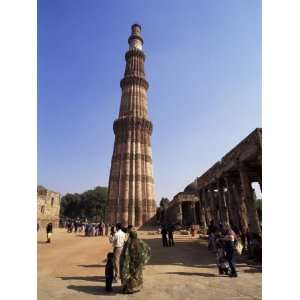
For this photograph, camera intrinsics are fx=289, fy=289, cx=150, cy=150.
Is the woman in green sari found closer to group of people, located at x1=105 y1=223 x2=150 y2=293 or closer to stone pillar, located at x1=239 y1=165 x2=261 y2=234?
group of people, located at x1=105 y1=223 x2=150 y2=293

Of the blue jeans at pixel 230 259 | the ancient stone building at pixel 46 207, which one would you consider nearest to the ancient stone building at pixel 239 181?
the blue jeans at pixel 230 259

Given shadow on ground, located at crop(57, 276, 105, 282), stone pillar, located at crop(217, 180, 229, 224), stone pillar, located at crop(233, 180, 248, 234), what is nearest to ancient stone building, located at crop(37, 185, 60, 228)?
stone pillar, located at crop(217, 180, 229, 224)

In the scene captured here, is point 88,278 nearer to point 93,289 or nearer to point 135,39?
point 93,289

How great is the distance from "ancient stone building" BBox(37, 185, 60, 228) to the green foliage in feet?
127

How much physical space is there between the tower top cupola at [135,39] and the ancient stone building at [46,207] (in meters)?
31.5

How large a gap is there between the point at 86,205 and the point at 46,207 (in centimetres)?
4400

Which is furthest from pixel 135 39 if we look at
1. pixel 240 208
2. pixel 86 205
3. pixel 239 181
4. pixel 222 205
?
pixel 86 205

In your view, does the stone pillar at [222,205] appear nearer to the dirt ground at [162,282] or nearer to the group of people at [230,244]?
the group of people at [230,244]

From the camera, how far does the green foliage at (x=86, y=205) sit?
8456 centimetres

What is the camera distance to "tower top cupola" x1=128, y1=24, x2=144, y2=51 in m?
56.5

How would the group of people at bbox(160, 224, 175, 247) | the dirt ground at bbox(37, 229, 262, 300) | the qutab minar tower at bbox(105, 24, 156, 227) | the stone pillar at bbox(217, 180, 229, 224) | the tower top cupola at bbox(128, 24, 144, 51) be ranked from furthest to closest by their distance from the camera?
the tower top cupola at bbox(128, 24, 144, 51)
the qutab minar tower at bbox(105, 24, 156, 227)
the stone pillar at bbox(217, 180, 229, 224)
the group of people at bbox(160, 224, 175, 247)
the dirt ground at bbox(37, 229, 262, 300)
